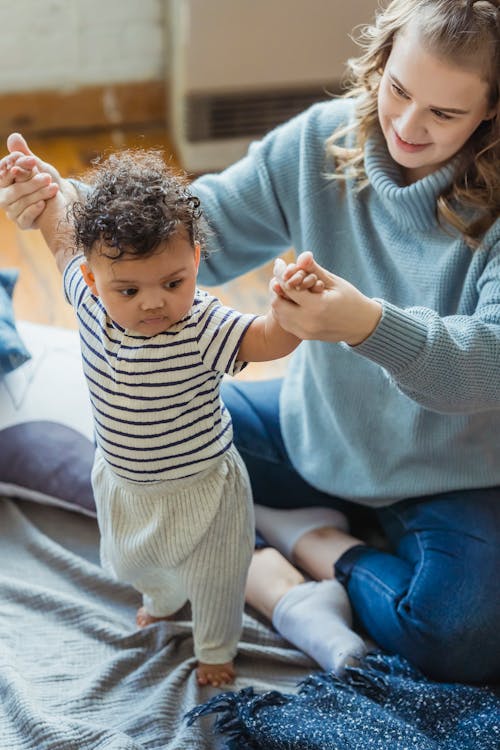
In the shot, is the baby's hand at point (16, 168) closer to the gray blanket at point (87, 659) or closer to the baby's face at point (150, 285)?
the baby's face at point (150, 285)

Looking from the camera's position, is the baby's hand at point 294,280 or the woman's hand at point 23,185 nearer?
the baby's hand at point 294,280

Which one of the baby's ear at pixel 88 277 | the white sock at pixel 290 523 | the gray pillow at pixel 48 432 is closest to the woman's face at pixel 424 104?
the baby's ear at pixel 88 277

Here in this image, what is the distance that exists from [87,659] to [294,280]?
64cm

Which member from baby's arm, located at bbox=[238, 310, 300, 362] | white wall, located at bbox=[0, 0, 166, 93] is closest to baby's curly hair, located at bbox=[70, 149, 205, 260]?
baby's arm, located at bbox=[238, 310, 300, 362]

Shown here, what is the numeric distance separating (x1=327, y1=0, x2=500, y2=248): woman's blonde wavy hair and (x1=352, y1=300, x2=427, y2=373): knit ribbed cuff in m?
0.21

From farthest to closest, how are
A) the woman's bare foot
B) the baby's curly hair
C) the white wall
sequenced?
the white wall < the woman's bare foot < the baby's curly hair

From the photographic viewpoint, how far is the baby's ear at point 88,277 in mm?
995

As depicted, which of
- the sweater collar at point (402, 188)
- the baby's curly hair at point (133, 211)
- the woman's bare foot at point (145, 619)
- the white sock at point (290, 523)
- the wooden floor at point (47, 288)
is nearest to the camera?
the baby's curly hair at point (133, 211)

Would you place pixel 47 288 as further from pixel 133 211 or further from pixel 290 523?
pixel 133 211

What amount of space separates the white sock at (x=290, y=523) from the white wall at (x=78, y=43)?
61.3 inches

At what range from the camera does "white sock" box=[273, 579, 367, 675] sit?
4.14 feet

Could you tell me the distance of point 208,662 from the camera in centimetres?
123

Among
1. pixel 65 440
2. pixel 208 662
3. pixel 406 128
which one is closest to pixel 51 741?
pixel 208 662

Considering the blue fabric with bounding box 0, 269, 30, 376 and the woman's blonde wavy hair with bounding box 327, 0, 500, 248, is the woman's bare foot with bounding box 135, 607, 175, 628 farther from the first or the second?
the woman's blonde wavy hair with bounding box 327, 0, 500, 248
